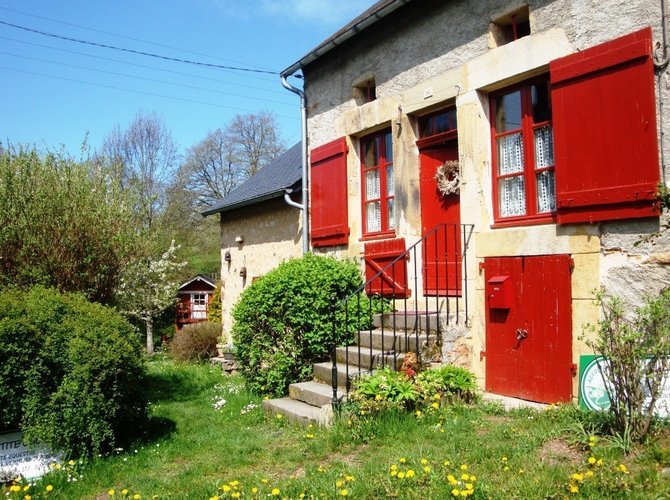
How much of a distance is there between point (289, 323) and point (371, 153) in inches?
108

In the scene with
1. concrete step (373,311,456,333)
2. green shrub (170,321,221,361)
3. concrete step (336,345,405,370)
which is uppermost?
concrete step (373,311,456,333)

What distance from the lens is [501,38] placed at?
610 centimetres

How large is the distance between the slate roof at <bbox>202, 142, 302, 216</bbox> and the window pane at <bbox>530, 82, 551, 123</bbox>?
4588 millimetres

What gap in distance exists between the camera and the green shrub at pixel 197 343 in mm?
13484

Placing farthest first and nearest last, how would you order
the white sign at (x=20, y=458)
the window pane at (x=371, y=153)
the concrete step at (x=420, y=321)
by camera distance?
the window pane at (x=371, y=153)
the concrete step at (x=420, y=321)
the white sign at (x=20, y=458)

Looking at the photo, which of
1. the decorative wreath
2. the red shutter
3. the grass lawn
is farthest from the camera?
the red shutter

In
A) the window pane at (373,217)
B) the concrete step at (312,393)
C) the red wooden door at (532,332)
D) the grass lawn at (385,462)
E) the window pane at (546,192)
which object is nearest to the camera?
the grass lawn at (385,462)

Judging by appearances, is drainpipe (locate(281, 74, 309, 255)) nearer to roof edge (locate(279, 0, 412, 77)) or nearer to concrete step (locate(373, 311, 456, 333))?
roof edge (locate(279, 0, 412, 77))

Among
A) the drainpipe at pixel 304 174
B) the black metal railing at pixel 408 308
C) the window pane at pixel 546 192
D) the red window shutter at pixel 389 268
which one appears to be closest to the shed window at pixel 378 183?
the red window shutter at pixel 389 268

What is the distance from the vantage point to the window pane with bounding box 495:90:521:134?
5.99 m

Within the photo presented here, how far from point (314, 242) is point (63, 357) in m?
4.75

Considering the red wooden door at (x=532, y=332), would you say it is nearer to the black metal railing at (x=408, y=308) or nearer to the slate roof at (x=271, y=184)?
the black metal railing at (x=408, y=308)

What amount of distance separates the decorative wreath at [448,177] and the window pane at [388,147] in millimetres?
1051

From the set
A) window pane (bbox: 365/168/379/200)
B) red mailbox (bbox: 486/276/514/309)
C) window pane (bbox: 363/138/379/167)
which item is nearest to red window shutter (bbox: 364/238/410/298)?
window pane (bbox: 365/168/379/200)
